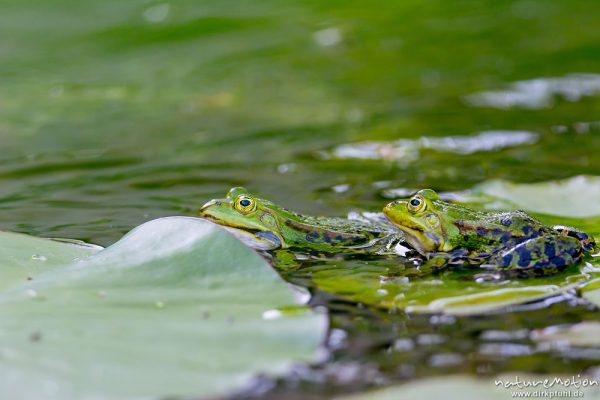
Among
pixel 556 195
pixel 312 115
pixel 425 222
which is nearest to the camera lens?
pixel 425 222

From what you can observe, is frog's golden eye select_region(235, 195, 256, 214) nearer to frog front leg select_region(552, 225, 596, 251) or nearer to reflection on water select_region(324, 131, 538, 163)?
frog front leg select_region(552, 225, 596, 251)

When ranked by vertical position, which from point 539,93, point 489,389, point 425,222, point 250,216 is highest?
point 539,93

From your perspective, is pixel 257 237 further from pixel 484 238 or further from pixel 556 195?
pixel 556 195

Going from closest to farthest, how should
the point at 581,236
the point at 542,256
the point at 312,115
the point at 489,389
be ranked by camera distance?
the point at 489,389
the point at 542,256
the point at 581,236
the point at 312,115

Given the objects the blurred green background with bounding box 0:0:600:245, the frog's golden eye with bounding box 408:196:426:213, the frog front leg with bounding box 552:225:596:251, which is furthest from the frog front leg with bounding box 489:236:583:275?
the blurred green background with bounding box 0:0:600:245

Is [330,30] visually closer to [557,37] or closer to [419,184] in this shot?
[557,37]

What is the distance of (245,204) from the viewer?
389 cm

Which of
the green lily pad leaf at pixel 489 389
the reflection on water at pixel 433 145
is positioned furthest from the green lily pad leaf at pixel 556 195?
the green lily pad leaf at pixel 489 389

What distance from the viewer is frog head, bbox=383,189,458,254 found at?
11.9ft

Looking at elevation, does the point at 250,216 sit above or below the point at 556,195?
above

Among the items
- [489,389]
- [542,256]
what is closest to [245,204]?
[542,256]

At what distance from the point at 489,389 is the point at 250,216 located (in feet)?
6.58

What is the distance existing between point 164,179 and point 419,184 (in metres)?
1.48

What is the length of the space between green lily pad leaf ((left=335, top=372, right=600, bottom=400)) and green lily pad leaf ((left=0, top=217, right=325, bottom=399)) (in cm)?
28
